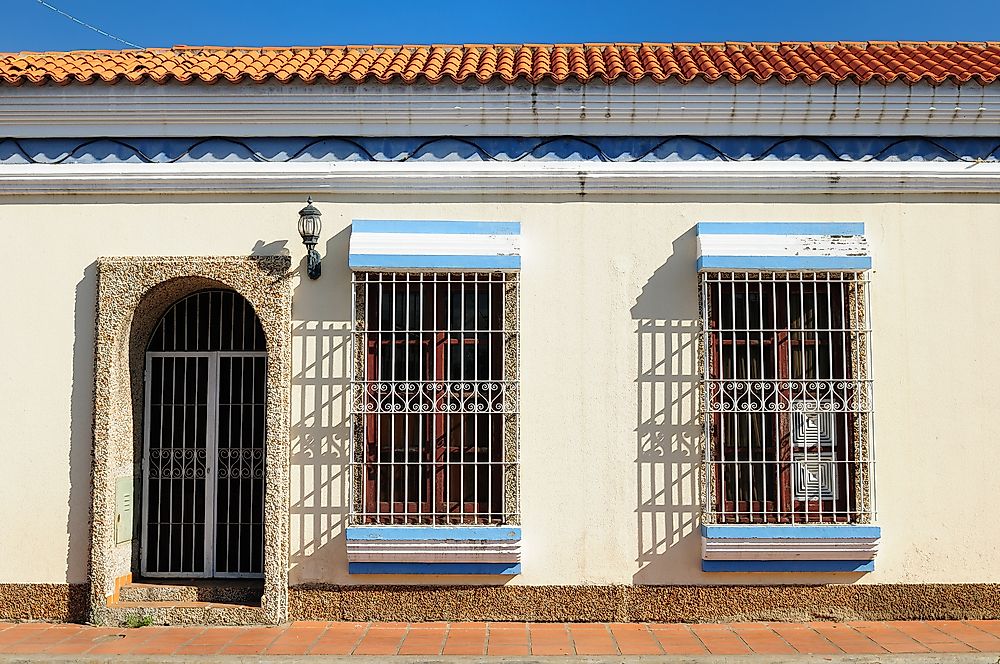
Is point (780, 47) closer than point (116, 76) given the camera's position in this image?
No

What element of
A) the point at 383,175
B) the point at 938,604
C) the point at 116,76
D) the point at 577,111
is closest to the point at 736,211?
the point at 577,111

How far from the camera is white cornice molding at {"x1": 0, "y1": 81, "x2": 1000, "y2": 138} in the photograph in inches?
283

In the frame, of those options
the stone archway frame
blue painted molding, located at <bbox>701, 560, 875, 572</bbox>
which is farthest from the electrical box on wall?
blue painted molding, located at <bbox>701, 560, 875, 572</bbox>

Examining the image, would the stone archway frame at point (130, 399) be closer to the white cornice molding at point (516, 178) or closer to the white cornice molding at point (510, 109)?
the white cornice molding at point (516, 178)

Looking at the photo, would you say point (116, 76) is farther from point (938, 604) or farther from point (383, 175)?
point (938, 604)

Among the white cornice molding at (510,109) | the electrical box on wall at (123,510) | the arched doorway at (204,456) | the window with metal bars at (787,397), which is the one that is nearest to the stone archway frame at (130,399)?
the electrical box on wall at (123,510)

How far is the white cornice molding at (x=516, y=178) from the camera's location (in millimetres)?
7207

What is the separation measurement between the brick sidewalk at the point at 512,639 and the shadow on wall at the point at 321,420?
528mm

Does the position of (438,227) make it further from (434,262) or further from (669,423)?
(669,423)

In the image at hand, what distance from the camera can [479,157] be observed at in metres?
7.28

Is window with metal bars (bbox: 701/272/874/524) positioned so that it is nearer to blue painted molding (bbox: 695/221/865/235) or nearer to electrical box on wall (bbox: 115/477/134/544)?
blue painted molding (bbox: 695/221/865/235)

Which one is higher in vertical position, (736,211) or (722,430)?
(736,211)

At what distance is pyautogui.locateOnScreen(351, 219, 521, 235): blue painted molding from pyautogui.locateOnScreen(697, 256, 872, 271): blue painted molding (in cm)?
145

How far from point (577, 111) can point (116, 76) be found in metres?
3.41
